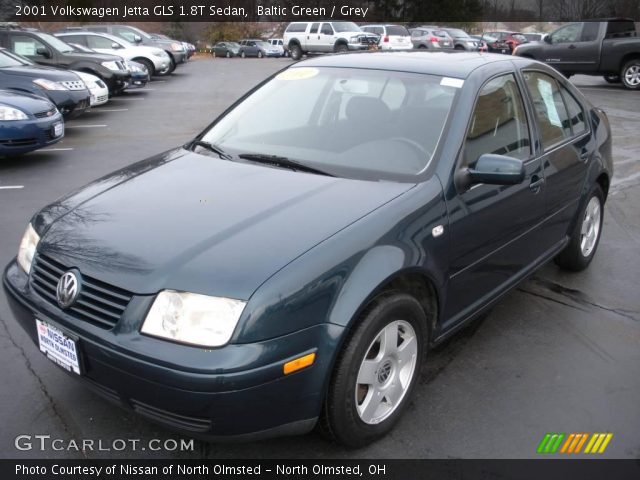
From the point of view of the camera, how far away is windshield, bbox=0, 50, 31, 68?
32.8ft

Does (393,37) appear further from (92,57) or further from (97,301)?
(97,301)

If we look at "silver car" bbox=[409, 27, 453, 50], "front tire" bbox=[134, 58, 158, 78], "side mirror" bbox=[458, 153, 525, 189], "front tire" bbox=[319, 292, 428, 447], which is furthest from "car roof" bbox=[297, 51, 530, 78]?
"silver car" bbox=[409, 27, 453, 50]

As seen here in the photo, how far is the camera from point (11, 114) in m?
7.68

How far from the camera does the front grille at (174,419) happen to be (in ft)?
7.57

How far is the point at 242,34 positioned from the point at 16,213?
162ft

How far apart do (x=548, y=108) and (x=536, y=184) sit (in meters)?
0.70

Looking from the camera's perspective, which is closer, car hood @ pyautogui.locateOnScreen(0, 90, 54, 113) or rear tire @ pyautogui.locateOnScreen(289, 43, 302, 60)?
car hood @ pyautogui.locateOnScreen(0, 90, 54, 113)

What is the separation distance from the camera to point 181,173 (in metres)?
3.33

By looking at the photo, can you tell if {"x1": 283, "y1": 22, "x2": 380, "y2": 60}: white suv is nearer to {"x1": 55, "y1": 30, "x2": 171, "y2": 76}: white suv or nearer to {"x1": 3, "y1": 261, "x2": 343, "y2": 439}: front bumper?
{"x1": 55, "y1": 30, "x2": 171, "y2": 76}: white suv

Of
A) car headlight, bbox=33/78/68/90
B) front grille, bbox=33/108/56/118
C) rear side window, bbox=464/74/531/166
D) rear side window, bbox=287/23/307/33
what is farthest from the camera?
rear side window, bbox=287/23/307/33

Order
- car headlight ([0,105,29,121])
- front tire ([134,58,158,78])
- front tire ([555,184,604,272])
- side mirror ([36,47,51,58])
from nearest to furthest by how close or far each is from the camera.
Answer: front tire ([555,184,604,272]) < car headlight ([0,105,29,121]) < side mirror ([36,47,51,58]) < front tire ([134,58,158,78])

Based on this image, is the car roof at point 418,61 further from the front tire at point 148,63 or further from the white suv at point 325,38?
the white suv at point 325,38
